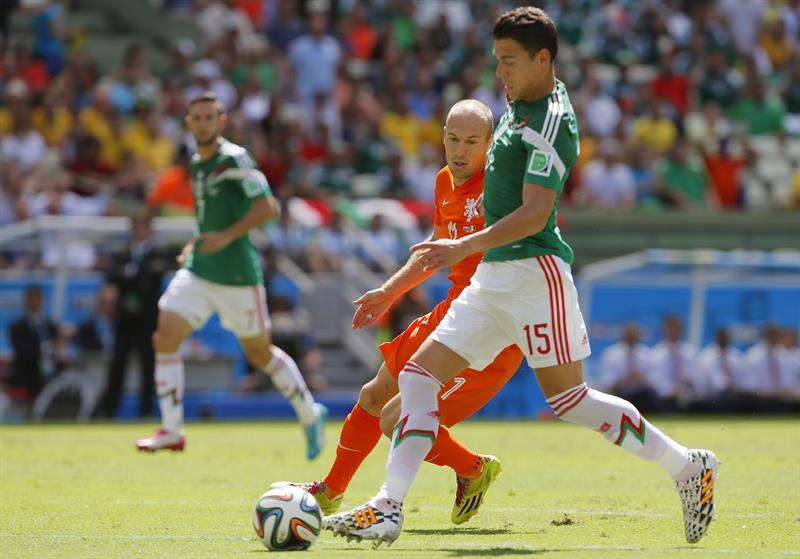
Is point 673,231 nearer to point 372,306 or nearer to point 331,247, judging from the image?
point 331,247

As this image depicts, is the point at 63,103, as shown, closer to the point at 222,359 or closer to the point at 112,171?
the point at 112,171

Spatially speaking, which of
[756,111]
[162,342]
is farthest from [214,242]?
[756,111]

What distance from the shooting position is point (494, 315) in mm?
7406

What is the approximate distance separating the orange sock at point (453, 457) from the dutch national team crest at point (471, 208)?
4.05ft

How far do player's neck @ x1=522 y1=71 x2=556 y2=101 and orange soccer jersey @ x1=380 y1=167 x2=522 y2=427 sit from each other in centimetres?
102

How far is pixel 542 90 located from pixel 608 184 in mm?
16893

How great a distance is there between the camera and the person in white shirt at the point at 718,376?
20.2 m

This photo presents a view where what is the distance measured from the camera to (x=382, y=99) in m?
25.3

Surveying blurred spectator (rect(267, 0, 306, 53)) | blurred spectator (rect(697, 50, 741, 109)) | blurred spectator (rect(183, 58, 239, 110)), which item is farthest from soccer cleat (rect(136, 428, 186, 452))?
blurred spectator (rect(697, 50, 741, 109))

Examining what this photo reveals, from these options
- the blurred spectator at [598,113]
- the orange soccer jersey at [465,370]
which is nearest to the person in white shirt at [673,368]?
the blurred spectator at [598,113]

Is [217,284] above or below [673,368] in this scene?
above

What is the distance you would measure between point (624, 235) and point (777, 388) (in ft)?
12.7

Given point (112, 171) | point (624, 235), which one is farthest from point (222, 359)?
point (624, 235)

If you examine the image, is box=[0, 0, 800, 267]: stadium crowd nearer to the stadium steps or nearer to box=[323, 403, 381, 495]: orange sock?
the stadium steps
